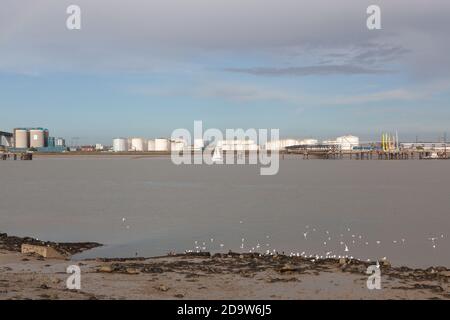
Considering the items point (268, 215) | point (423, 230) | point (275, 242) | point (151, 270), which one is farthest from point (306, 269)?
point (268, 215)

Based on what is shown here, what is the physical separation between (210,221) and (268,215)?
13.9 feet

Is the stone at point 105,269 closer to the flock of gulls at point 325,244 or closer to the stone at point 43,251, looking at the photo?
the stone at point 43,251

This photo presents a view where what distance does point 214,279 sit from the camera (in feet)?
43.2

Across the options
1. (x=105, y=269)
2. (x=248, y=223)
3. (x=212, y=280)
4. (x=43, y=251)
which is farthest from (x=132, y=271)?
(x=248, y=223)

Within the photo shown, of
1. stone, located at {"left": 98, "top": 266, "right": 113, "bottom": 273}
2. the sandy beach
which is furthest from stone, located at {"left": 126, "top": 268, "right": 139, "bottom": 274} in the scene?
stone, located at {"left": 98, "top": 266, "right": 113, "bottom": 273}

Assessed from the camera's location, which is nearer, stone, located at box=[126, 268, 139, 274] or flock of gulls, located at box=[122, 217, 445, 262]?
stone, located at box=[126, 268, 139, 274]

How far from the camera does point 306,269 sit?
48.3 feet

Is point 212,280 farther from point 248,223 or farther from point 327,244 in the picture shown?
point 248,223

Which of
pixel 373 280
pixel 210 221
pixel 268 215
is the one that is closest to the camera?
pixel 373 280

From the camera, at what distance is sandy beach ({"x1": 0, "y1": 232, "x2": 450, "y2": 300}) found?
11.3m

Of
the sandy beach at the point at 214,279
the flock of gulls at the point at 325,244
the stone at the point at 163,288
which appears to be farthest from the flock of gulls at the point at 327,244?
the stone at the point at 163,288

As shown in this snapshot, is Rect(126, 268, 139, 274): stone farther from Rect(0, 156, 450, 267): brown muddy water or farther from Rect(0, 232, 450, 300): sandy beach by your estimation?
Rect(0, 156, 450, 267): brown muddy water
